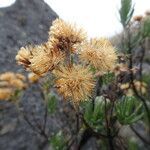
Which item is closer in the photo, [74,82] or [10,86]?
[74,82]

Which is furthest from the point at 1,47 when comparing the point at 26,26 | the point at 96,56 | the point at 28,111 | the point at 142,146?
the point at 96,56

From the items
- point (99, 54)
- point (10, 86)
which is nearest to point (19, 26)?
point (10, 86)

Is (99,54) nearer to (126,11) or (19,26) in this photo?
(126,11)

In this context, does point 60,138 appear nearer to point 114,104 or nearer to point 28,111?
point 114,104

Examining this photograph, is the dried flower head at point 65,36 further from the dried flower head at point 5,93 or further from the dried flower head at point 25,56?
the dried flower head at point 5,93

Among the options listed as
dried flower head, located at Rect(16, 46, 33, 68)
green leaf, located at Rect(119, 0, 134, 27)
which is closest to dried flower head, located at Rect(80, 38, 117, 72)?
dried flower head, located at Rect(16, 46, 33, 68)
